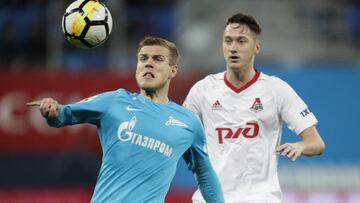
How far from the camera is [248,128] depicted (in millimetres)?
7223

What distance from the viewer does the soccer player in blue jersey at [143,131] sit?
5.98 m

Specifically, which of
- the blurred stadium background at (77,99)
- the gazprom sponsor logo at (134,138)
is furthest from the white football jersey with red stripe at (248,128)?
the blurred stadium background at (77,99)

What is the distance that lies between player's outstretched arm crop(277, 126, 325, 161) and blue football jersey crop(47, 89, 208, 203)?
0.70 metres

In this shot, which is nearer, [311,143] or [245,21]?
[311,143]

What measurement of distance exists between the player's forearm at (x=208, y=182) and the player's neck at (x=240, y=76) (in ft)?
3.43

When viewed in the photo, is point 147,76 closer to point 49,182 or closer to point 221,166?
point 221,166

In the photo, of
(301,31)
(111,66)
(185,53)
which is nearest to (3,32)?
(111,66)

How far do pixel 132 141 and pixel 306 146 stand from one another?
4.71 feet

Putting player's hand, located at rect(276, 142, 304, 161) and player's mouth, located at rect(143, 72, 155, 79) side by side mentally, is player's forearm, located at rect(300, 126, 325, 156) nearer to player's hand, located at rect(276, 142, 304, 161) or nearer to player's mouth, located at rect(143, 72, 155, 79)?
player's hand, located at rect(276, 142, 304, 161)

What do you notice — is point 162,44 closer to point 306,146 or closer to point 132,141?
point 132,141

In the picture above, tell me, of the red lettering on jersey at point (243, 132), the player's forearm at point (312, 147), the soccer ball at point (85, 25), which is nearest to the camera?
the player's forearm at point (312, 147)

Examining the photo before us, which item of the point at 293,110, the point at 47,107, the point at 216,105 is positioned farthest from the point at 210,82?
the point at 47,107

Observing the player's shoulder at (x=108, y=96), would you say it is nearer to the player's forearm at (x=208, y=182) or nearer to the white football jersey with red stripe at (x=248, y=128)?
the player's forearm at (x=208, y=182)

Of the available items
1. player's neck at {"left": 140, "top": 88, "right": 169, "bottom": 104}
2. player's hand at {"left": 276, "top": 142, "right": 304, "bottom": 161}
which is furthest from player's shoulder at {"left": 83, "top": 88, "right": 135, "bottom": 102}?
player's hand at {"left": 276, "top": 142, "right": 304, "bottom": 161}
